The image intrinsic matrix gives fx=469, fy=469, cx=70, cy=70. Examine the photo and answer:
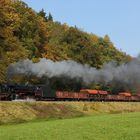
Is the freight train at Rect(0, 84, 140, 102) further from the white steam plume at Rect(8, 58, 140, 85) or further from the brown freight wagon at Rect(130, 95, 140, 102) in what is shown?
the brown freight wagon at Rect(130, 95, 140, 102)

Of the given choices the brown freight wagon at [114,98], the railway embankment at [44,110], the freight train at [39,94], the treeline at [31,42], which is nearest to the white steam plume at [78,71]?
the treeline at [31,42]

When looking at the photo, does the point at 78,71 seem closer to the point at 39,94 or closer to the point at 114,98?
the point at 114,98

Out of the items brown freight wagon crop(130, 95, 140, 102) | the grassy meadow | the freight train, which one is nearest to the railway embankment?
the grassy meadow

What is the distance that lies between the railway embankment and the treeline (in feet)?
35.2

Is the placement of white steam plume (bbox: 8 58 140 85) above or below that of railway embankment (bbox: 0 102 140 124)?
above

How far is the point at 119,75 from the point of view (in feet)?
284

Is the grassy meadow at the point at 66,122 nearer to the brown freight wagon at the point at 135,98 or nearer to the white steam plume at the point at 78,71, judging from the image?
the white steam plume at the point at 78,71

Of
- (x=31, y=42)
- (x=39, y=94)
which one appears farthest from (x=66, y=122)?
(x=31, y=42)

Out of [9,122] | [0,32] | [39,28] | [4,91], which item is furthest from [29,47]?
[9,122]

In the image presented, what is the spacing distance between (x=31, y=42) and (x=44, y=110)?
31714 millimetres

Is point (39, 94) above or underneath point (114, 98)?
above

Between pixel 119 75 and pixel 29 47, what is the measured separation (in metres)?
17.3

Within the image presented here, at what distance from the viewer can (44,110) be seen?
2202 inches

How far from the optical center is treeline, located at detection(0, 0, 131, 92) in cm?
7175
